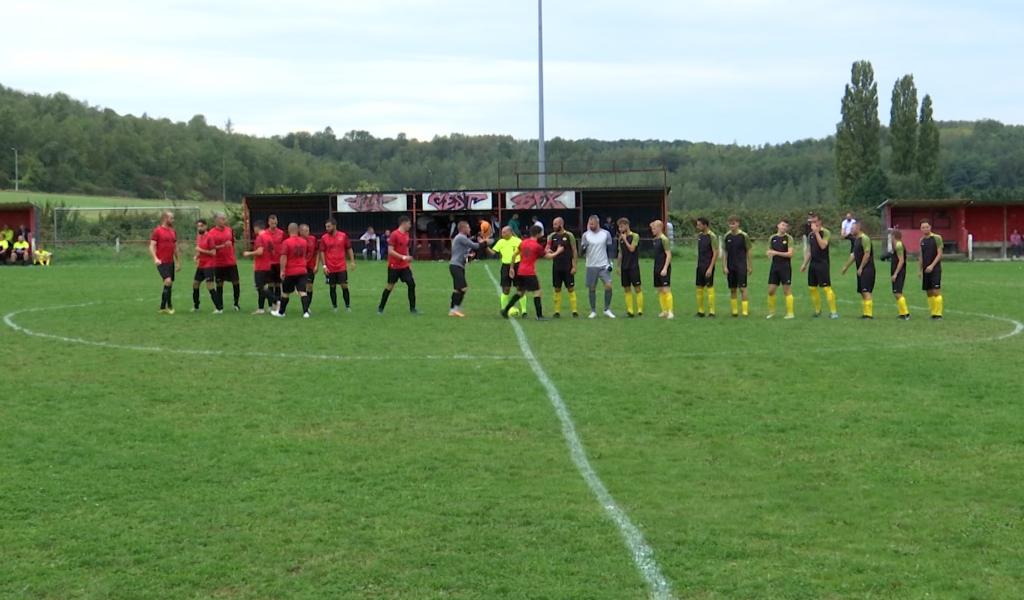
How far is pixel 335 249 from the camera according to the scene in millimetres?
21391

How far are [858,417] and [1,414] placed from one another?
310 inches

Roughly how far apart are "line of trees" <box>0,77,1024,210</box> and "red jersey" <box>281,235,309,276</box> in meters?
64.3

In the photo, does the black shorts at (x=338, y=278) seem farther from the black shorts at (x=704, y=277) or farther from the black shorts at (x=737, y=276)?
the black shorts at (x=737, y=276)

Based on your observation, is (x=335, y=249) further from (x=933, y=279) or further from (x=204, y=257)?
(x=933, y=279)

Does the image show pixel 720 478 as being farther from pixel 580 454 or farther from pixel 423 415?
pixel 423 415

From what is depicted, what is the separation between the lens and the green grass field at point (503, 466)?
6.26 metres

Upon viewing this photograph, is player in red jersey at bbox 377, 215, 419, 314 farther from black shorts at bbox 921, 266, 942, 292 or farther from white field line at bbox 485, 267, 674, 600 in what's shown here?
black shorts at bbox 921, 266, 942, 292

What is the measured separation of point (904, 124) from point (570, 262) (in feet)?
259

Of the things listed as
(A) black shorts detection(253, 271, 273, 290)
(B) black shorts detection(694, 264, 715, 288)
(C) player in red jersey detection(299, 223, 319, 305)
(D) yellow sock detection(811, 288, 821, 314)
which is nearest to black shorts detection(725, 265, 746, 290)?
(B) black shorts detection(694, 264, 715, 288)

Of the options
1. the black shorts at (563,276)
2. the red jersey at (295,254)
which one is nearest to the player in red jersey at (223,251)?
the red jersey at (295,254)

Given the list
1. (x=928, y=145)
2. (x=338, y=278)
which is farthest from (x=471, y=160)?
(x=338, y=278)

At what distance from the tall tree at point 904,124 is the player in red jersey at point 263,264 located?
80.2 metres

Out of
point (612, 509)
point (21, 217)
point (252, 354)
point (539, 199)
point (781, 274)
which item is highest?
point (539, 199)

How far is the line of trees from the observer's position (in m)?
92.3
